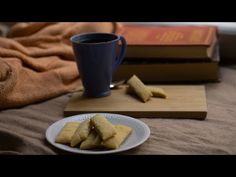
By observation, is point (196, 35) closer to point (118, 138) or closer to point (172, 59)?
point (172, 59)

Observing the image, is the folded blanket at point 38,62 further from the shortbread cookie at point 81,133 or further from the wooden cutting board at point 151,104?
the shortbread cookie at point 81,133

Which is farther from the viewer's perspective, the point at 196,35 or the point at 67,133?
the point at 196,35

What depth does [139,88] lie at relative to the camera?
84 centimetres

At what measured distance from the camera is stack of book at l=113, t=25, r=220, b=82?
3.00 ft

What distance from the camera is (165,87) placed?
2.95 ft

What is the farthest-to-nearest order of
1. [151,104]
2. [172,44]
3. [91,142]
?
1. [172,44]
2. [151,104]
3. [91,142]

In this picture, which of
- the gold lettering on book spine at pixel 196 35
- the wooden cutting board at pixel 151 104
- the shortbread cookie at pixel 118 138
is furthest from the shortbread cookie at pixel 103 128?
the gold lettering on book spine at pixel 196 35

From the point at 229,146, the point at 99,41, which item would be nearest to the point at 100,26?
the point at 99,41

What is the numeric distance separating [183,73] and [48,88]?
261 mm

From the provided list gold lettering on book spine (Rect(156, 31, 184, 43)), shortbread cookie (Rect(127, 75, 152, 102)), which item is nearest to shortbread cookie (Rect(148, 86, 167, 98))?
shortbread cookie (Rect(127, 75, 152, 102))

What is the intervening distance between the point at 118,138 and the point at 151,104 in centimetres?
15

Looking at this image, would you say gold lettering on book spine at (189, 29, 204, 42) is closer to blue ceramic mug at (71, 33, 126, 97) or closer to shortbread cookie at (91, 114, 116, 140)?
blue ceramic mug at (71, 33, 126, 97)

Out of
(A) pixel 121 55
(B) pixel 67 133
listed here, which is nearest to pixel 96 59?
(A) pixel 121 55
